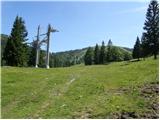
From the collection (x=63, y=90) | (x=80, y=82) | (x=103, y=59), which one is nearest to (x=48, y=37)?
(x=80, y=82)

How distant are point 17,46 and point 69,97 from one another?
5026cm

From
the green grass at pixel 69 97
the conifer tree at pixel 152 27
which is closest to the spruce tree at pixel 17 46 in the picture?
the conifer tree at pixel 152 27

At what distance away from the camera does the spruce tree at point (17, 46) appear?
74375 millimetres

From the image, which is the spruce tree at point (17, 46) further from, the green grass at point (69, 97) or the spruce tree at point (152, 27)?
the green grass at point (69, 97)

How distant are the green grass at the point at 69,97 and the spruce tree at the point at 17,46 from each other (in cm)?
3579

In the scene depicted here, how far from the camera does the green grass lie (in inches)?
891

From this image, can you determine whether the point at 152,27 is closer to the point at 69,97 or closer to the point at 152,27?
the point at 152,27

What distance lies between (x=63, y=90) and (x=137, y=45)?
91.9 m

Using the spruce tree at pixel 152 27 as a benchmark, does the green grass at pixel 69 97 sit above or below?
below

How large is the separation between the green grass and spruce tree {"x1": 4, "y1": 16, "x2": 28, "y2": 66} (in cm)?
3579

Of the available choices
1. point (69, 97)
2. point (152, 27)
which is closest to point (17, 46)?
point (152, 27)

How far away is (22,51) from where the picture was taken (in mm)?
75812

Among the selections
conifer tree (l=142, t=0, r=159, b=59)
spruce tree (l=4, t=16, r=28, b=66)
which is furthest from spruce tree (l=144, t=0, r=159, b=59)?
spruce tree (l=4, t=16, r=28, b=66)

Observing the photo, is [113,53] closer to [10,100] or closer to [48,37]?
[48,37]
